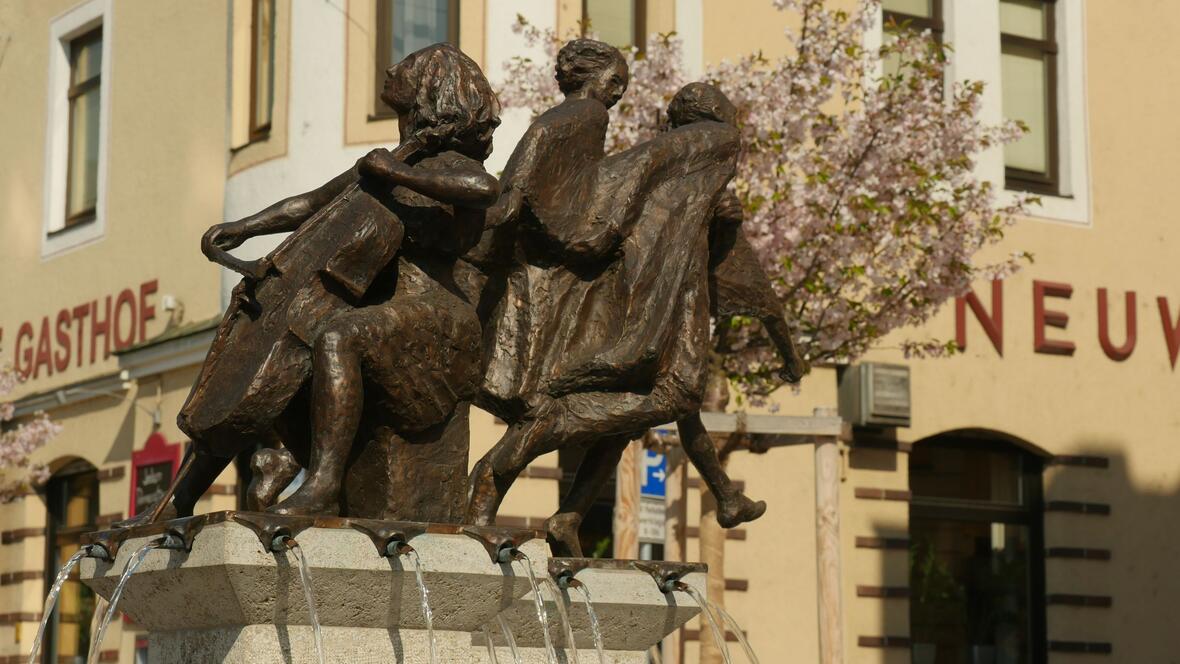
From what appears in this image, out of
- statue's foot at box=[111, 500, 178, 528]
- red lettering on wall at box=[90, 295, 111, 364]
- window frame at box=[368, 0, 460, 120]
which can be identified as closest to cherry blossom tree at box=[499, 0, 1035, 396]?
window frame at box=[368, 0, 460, 120]

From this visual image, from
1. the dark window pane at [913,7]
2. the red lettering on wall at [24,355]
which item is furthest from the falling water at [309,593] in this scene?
the red lettering on wall at [24,355]

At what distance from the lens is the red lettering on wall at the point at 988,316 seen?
20.6 metres

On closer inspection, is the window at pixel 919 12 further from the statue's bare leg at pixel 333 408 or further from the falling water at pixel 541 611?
the statue's bare leg at pixel 333 408

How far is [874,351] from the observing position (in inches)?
787

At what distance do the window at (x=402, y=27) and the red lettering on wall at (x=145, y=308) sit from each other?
12.6 feet

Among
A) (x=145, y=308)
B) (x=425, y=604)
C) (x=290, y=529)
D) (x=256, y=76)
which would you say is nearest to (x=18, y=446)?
(x=145, y=308)

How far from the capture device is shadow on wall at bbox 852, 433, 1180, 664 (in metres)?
21.0

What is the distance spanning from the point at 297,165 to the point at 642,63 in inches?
193

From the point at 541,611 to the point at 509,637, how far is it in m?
0.16

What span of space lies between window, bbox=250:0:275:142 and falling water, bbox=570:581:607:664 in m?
12.6

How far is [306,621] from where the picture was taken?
6984 mm

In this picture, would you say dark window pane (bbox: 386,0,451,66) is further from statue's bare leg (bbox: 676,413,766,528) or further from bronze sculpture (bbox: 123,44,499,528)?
bronze sculpture (bbox: 123,44,499,528)

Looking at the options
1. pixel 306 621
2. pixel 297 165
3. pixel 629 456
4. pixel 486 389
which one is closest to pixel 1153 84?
pixel 297 165

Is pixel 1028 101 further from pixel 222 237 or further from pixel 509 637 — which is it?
pixel 509 637
